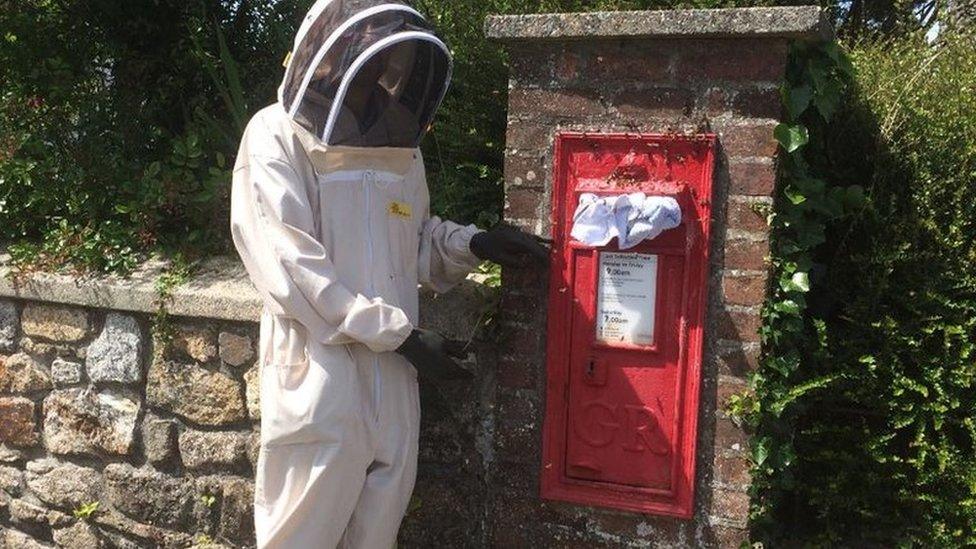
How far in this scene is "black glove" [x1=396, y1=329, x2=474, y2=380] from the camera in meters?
2.70

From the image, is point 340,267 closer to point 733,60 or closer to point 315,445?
point 315,445

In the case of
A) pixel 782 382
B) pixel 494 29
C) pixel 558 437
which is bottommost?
pixel 558 437

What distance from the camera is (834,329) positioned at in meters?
3.18

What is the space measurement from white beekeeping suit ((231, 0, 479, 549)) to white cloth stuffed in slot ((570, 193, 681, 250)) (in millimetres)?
554

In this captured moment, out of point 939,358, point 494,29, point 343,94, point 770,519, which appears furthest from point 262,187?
point 939,358

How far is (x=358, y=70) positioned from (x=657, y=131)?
0.91 metres

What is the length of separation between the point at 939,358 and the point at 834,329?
34 centimetres

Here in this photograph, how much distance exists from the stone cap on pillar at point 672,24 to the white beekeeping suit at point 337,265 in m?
0.28

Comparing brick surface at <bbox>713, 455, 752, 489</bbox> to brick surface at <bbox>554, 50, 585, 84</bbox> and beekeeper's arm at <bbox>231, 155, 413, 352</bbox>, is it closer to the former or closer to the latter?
beekeeper's arm at <bbox>231, 155, 413, 352</bbox>

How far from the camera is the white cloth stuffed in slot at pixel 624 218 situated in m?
2.72

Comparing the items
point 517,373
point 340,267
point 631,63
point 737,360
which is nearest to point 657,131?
point 631,63

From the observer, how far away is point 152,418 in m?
3.62

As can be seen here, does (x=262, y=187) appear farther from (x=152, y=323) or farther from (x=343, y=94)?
(x=152, y=323)

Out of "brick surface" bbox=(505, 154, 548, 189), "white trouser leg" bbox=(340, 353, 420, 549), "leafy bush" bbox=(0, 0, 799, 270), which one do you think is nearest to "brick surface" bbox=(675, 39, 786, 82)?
"brick surface" bbox=(505, 154, 548, 189)
